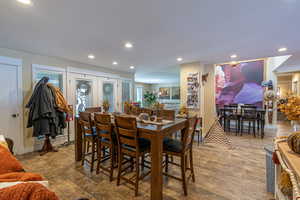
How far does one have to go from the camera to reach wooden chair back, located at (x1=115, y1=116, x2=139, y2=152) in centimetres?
175

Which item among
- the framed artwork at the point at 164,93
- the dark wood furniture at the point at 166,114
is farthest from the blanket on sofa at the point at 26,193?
the framed artwork at the point at 164,93

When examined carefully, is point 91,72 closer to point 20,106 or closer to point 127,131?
point 20,106

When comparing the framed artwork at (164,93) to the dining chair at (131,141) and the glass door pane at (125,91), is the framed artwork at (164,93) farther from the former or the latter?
the dining chair at (131,141)

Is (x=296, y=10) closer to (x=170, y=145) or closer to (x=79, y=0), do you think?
(x=170, y=145)

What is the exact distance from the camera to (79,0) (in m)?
1.50

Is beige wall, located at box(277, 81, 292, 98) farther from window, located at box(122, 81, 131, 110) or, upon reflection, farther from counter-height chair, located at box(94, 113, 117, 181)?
counter-height chair, located at box(94, 113, 117, 181)

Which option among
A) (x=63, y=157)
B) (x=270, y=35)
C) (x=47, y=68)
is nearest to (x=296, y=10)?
(x=270, y=35)

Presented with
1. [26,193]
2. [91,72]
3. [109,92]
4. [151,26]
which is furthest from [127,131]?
[109,92]

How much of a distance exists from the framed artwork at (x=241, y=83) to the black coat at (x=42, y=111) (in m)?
6.12

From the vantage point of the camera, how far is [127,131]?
1805mm

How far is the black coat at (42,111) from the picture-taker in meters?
2.89

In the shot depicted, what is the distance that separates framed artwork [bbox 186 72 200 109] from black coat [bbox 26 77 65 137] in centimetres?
351

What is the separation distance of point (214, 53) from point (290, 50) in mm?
1653

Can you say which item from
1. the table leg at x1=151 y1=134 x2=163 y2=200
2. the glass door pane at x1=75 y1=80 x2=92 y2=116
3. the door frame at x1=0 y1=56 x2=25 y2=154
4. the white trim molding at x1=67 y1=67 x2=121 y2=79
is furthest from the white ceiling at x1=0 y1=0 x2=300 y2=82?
the table leg at x1=151 y1=134 x2=163 y2=200
